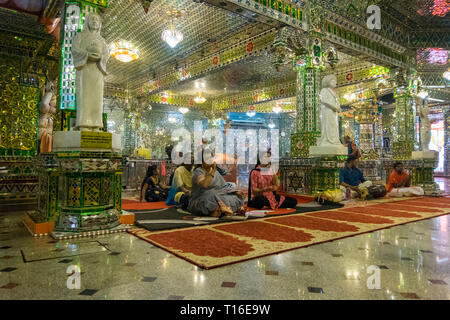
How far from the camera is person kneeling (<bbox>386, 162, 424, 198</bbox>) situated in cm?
738

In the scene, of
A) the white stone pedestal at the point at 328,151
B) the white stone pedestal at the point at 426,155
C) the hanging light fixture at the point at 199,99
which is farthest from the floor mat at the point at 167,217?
the hanging light fixture at the point at 199,99

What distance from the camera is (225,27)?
7.89m

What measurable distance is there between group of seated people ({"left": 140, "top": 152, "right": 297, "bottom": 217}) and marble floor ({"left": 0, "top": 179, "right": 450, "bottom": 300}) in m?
1.43

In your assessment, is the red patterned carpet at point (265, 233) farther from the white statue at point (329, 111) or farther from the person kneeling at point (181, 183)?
the white statue at point (329, 111)

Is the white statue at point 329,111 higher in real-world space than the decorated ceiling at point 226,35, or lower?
lower

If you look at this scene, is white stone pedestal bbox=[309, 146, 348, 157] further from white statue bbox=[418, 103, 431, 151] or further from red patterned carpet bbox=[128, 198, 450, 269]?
white statue bbox=[418, 103, 431, 151]

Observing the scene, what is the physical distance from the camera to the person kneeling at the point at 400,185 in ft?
24.2

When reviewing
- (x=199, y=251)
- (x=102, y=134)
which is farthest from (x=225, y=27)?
(x=199, y=251)

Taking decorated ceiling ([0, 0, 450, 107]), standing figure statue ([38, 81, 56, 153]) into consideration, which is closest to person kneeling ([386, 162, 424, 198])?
decorated ceiling ([0, 0, 450, 107])

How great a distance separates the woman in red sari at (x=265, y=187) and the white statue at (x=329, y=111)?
1669 mm

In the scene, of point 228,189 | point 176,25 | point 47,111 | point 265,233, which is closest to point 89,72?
point 228,189
